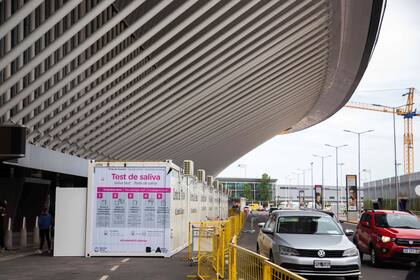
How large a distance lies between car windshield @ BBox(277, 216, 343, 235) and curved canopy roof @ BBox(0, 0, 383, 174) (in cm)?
717

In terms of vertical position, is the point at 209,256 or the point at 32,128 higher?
the point at 32,128

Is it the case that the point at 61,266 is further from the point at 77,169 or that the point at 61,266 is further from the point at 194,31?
the point at 77,169

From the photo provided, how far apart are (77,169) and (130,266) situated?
1136 cm

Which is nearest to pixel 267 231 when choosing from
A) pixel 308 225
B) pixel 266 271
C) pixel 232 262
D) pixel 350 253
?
pixel 308 225

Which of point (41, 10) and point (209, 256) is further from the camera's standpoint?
point (41, 10)

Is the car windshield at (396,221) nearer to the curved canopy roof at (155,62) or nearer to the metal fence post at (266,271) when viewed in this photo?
the curved canopy roof at (155,62)

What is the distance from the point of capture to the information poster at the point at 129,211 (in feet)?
57.4

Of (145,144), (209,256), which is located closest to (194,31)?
(209,256)

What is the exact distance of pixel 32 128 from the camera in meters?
20.0

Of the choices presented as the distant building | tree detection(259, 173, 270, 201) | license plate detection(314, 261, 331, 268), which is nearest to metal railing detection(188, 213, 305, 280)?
license plate detection(314, 261, 331, 268)

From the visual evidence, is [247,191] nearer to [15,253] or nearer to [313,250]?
[15,253]


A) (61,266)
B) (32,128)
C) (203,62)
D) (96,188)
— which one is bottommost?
(61,266)

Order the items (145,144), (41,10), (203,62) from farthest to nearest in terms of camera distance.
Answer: (145,144), (203,62), (41,10)

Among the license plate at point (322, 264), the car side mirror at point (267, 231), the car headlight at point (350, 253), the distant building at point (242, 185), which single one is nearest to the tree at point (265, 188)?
the distant building at point (242, 185)
